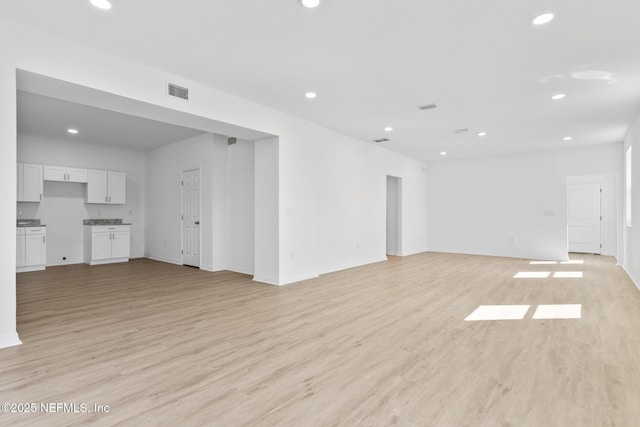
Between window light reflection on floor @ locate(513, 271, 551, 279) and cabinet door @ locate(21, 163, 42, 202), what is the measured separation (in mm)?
9600

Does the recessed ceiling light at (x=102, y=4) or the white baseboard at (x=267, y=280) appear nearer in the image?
the recessed ceiling light at (x=102, y=4)

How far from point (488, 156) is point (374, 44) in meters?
7.08

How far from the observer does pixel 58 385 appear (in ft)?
7.08

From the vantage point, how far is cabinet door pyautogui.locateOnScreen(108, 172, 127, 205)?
26.1 ft

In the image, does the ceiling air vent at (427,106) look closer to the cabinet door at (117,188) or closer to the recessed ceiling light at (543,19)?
the recessed ceiling light at (543,19)

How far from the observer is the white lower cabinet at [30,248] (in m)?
6.38

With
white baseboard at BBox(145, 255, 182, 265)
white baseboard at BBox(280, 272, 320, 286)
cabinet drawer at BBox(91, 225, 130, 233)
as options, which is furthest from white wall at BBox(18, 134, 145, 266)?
white baseboard at BBox(280, 272, 320, 286)

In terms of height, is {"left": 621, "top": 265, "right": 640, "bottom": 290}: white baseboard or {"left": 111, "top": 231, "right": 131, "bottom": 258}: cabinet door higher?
{"left": 111, "top": 231, "right": 131, "bottom": 258}: cabinet door

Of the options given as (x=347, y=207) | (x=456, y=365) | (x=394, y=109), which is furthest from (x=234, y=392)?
(x=347, y=207)

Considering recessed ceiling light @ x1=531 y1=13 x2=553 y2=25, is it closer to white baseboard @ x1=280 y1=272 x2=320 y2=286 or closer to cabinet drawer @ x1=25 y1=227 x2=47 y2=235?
white baseboard @ x1=280 y1=272 x2=320 y2=286

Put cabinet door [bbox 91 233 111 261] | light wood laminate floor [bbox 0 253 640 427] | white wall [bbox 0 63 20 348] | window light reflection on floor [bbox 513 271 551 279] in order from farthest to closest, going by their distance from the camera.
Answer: cabinet door [bbox 91 233 111 261], window light reflection on floor [bbox 513 271 551 279], white wall [bbox 0 63 20 348], light wood laminate floor [bbox 0 253 640 427]

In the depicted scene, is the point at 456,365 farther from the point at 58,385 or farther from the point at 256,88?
the point at 256,88

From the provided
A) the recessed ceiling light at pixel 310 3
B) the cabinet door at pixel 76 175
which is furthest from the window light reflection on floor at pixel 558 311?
the cabinet door at pixel 76 175

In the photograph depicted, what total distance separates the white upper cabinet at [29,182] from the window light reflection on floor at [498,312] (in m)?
8.36
